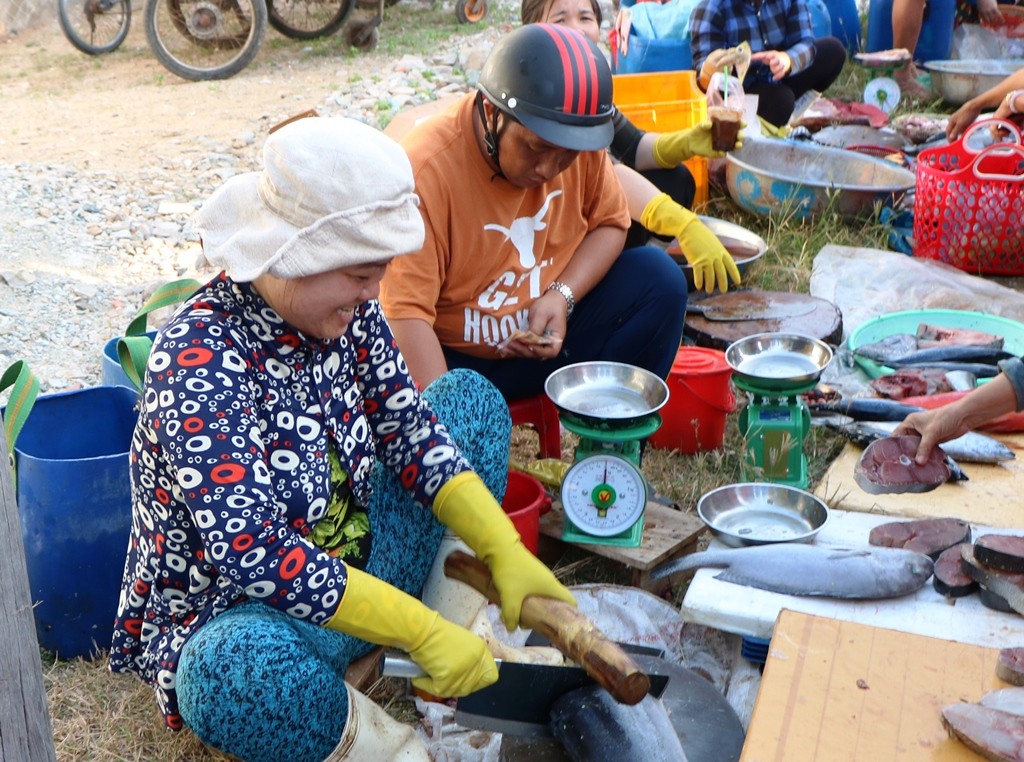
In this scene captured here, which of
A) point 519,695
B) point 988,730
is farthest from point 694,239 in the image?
point 988,730

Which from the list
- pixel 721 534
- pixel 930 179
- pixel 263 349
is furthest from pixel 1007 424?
pixel 263 349

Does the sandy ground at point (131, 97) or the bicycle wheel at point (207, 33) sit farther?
the bicycle wheel at point (207, 33)

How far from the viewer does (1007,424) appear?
3625 mm

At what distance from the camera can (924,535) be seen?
2.91 metres

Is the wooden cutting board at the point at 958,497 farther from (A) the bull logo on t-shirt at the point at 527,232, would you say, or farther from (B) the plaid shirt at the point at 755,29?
(B) the plaid shirt at the point at 755,29

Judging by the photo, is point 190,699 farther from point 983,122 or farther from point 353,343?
point 983,122

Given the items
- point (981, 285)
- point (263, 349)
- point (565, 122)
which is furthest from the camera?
point (981, 285)

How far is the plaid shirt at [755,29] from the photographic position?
630 cm

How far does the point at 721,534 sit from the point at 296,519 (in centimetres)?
121

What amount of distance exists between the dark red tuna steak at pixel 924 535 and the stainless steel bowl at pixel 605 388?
2.25 ft

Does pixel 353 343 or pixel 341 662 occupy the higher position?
pixel 353 343

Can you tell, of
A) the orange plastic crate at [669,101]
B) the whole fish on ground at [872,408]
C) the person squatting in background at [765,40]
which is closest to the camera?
the whole fish on ground at [872,408]

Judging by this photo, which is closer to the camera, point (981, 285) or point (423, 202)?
point (423, 202)

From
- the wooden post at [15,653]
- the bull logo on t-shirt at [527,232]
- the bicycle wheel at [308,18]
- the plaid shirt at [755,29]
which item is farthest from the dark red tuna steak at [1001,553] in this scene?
the bicycle wheel at [308,18]
